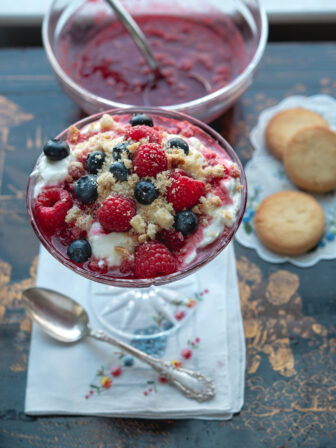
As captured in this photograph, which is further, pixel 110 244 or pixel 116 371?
pixel 116 371

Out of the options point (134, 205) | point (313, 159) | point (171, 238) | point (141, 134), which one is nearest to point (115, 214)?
point (134, 205)

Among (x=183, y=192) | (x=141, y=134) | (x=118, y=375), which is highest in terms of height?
(x=141, y=134)

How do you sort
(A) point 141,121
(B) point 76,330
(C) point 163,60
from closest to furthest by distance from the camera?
(A) point 141,121 → (B) point 76,330 → (C) point 163,60

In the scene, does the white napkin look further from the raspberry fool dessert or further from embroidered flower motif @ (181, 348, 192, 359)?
the raspberry fool dessert

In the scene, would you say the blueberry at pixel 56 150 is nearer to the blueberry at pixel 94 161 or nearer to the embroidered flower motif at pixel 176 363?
the blueberry at pixel 94 161

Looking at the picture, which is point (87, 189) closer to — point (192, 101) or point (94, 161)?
point (94, 161)

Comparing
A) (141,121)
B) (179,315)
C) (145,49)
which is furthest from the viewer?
(145,49)

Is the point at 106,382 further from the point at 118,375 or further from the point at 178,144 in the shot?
the point at 178,144

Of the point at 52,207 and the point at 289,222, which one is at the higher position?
the point at 52,207
